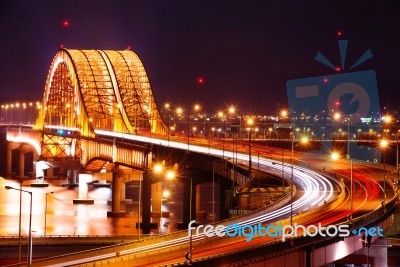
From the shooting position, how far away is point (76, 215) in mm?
112062

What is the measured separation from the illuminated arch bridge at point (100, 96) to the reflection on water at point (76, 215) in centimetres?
1051

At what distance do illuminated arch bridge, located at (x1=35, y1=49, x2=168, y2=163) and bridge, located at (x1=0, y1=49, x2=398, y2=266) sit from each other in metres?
0.19

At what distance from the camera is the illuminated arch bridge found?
476 ft

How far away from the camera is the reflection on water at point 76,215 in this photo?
9566 cm

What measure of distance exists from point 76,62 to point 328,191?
84179mm

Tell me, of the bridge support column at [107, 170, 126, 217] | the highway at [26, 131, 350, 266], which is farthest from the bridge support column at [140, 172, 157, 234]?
the highway at [26, 131, 350, 266]

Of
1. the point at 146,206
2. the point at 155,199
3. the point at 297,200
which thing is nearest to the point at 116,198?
the point at 155,199

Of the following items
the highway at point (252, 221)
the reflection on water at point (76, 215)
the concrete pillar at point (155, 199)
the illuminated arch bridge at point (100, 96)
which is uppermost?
the illuminated arch bridge at point (100, 96)

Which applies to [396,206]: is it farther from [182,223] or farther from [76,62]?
[76,62]

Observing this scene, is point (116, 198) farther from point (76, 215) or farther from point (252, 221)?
point (252, 221)

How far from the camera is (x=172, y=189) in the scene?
16250 cm

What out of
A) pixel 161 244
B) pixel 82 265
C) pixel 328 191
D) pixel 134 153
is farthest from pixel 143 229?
pixel 82 265

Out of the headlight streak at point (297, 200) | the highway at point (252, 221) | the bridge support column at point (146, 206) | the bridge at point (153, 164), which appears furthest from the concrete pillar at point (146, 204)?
the highway at point (252, 221)

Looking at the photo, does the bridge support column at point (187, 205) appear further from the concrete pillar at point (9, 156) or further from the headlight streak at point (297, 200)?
the concrete pillar at point (9, 156)
